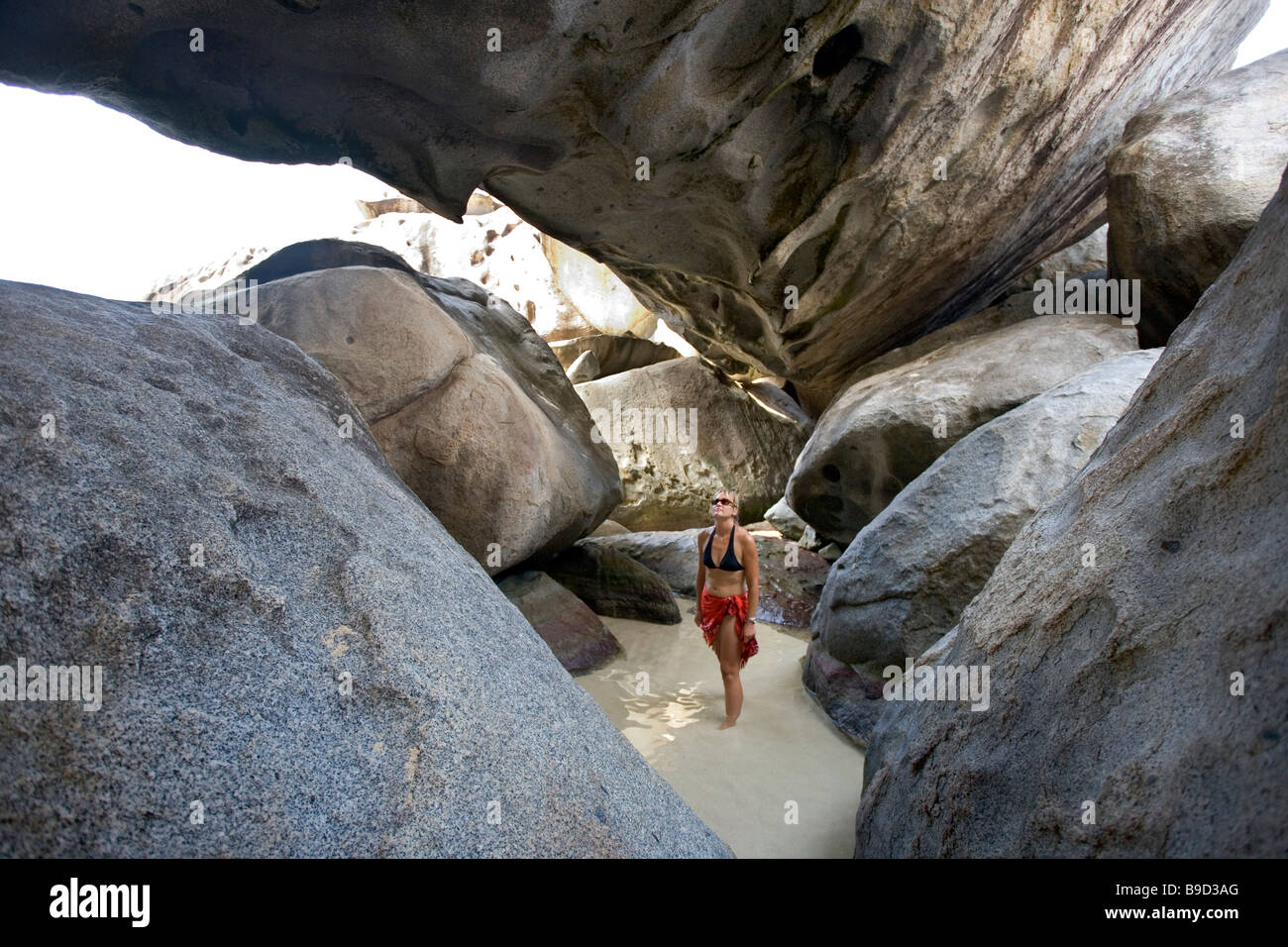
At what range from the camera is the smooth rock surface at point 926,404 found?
5648 mm

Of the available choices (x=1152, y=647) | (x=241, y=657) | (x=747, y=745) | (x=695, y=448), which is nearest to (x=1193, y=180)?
(x=747, y=745)

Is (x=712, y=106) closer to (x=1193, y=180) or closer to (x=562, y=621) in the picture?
(x=1193, y=180)

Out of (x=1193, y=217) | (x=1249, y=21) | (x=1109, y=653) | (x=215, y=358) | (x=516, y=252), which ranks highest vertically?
(x=516, y=252)

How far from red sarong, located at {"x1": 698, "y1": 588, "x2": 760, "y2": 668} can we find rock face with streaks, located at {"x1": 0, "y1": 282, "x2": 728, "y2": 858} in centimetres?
207

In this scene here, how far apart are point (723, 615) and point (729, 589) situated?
0.48 feet

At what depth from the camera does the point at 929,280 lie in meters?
6.55

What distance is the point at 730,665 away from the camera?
428 centimetres

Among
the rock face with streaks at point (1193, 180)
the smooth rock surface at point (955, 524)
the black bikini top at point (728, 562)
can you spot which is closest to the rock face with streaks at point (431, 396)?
the black bikini top at point (728, 562)

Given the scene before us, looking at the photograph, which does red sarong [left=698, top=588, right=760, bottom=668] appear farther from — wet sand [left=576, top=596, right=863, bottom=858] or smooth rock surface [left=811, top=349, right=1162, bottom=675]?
smooth rock surface [left=811, top=349, right=1162, bottom=675]

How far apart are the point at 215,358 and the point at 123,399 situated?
0.68 meters

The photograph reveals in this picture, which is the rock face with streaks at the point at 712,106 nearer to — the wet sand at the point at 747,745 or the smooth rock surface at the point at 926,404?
the smooth rock surface at the point at 926,404

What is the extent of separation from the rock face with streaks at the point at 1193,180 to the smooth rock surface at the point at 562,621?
177 inches

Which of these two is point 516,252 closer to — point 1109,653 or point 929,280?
point 929,280
